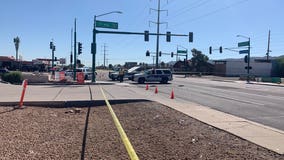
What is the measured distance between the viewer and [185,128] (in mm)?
10008

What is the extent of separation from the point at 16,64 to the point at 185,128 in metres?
90.5

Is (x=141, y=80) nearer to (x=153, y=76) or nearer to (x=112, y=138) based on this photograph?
(x=153, y=76)

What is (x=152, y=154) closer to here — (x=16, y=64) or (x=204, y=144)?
(x=204, y=144)

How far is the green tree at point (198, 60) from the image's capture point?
125m

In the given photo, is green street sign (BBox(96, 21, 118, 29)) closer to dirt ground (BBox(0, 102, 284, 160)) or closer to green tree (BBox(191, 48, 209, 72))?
dirt ground (BBox(0, 102, 284, 160))

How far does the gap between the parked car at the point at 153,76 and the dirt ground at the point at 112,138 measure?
93.4ft

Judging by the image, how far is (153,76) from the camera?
1672 inches

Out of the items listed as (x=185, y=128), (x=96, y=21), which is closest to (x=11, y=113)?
(x=185, y=128)

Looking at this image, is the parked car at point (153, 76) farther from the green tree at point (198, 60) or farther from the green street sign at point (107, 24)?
the green tree at point (198, 60)

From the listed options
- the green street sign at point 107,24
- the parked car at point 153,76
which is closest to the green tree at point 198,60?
the parked car at point 153,76

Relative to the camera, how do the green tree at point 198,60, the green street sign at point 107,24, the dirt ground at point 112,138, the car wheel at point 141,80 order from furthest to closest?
the green tree at point 198,60, the car wheel at point 141,80, the green street sign at point 107,24, the dirt ground at point 112,138

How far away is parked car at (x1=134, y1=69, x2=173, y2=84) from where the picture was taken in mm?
41562

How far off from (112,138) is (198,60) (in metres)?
120

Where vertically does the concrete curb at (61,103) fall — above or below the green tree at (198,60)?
below
